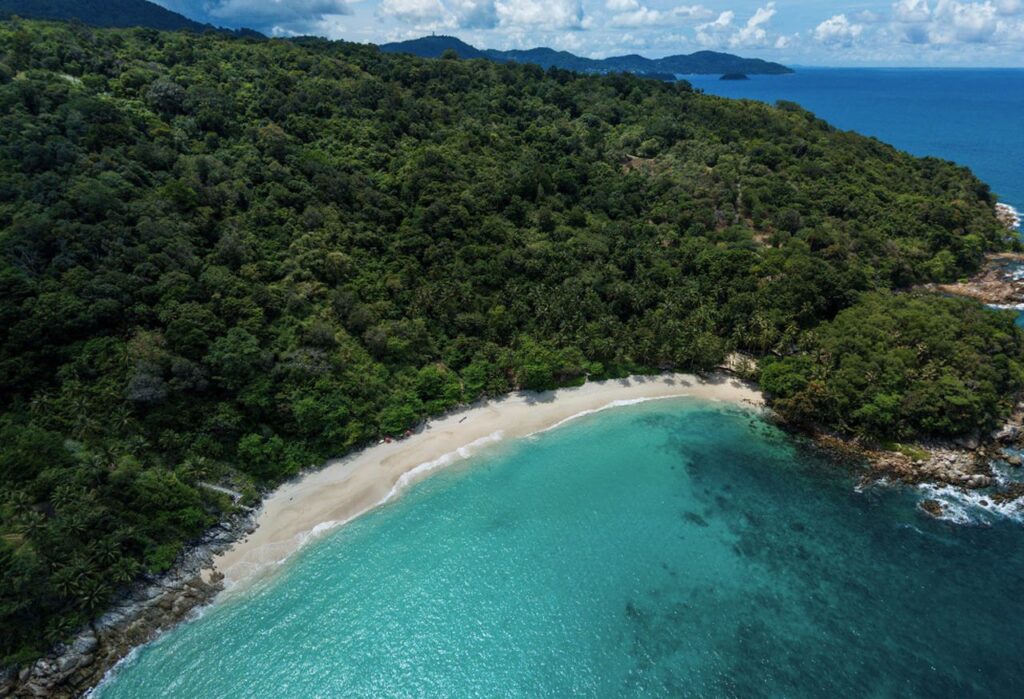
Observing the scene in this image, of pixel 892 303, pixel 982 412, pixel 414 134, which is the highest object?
pixel 414 134

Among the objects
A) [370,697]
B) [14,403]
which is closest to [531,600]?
[370,697]

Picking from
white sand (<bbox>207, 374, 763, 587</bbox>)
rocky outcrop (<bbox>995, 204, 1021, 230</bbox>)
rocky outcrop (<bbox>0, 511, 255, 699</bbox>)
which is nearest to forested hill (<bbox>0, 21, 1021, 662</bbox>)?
rocky outcrop (<bbox>0, 511, 255, 699</bbox>)

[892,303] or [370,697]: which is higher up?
[892,303]

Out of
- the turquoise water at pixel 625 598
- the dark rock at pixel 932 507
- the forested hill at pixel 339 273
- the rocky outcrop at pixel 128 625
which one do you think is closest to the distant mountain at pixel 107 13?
the forested hill at pixel 339 273

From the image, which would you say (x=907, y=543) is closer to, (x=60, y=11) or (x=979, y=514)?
(x=979, y=514)

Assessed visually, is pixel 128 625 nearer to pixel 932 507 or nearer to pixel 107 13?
pixel 932 507

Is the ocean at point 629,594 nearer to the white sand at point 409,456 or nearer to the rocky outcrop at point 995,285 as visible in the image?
the white sand at point 409,456

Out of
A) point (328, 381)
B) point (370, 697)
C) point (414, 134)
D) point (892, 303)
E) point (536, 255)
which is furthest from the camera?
point (414, 134)
